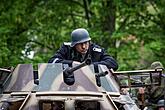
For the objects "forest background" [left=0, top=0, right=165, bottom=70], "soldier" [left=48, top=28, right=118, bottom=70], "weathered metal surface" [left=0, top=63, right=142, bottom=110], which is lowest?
"weathered metal surface" [left=0, top=63, right=142, bottom=110]

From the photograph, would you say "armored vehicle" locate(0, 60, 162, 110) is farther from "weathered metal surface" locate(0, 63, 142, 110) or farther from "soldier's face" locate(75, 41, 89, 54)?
"soldier's face" locate(75, 41, 89, 54)

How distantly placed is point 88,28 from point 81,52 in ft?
34.3

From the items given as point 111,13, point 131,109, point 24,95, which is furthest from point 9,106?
point 111,13

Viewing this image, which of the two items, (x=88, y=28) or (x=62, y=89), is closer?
(x=62, y=89)

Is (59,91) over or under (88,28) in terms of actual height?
under

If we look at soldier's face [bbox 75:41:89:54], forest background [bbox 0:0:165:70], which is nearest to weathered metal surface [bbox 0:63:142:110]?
soldier's face [bbox 75:41:89:54]

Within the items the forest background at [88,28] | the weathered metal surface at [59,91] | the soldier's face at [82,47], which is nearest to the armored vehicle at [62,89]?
the weathered metal surface at [59,91]

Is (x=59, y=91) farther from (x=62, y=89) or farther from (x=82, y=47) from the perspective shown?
(x=82, y=47)

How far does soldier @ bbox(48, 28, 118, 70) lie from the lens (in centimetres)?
1047

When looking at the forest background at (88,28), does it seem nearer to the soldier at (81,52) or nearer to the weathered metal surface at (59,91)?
the soldier at (81,52)

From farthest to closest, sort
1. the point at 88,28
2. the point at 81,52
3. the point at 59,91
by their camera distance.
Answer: the point at 88,28, the point at 81,52, the point at 59,91

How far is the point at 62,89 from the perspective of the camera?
903cm

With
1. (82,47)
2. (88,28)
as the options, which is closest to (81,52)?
(82,47)

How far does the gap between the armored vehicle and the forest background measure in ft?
29.1
